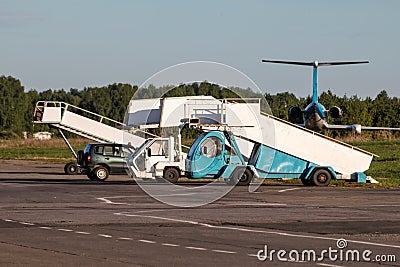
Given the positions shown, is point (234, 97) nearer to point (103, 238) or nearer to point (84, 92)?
point (103, 238)

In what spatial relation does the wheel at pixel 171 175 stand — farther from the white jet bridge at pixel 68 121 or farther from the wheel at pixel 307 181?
the white jet bridge at pixel 68 121

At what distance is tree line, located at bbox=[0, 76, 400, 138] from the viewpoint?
329 ft

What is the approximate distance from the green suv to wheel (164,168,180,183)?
5894 millimetres

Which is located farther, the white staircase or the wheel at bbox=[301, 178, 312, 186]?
the white staircase

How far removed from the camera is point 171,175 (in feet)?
116

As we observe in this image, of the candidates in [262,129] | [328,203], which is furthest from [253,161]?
[328,203]

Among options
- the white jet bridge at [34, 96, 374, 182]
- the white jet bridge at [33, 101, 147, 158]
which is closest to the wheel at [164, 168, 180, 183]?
the white jet bridge at [34, 96, 374, 182]

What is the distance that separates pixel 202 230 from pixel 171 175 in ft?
56.7

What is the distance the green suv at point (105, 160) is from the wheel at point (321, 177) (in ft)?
32.2

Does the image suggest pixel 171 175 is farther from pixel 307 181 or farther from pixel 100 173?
pixel 100 173

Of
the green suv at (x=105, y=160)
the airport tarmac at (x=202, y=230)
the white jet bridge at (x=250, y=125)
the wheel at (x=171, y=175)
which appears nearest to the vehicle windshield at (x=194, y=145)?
the white jet bridge at (x=250, y=125)

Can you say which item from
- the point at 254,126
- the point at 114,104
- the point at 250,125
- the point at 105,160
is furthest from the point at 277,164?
the point at 114,104

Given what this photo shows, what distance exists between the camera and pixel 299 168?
34.3 meters

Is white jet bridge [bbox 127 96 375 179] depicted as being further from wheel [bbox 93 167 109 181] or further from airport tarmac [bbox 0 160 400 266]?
wheel [bbox 93 167 109 181]
